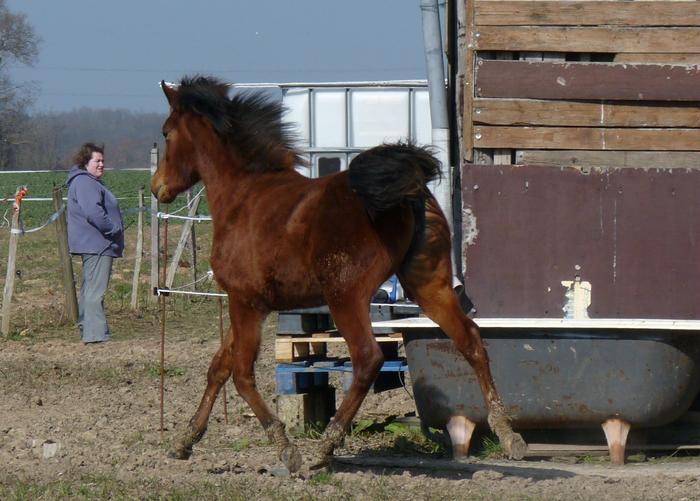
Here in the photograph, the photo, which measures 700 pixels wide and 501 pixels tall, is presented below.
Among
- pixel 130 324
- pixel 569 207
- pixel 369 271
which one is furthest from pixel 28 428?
pixel 130 324

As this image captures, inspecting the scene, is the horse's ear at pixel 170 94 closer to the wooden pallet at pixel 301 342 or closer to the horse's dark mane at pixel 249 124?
the horse's dark mane at pixel 249 124

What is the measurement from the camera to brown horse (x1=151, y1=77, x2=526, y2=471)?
5660 mm

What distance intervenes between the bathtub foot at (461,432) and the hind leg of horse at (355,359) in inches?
45.2

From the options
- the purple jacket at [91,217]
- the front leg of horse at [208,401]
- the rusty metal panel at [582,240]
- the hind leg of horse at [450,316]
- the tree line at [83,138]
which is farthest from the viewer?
the tree line at [83,138]

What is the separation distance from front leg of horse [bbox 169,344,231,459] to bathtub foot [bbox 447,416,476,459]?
1.35m

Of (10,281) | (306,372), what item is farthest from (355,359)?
(10,281)

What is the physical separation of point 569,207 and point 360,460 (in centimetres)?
189

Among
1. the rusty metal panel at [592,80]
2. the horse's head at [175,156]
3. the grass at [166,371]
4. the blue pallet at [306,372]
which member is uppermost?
the rusty metal panel at [592,80]

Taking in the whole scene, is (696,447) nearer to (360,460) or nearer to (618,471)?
(618,471)

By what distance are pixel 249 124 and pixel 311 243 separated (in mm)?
1067

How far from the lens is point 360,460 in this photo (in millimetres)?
6750

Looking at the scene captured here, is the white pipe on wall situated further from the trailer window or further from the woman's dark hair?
the woman's dark hair

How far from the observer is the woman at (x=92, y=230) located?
465 inches

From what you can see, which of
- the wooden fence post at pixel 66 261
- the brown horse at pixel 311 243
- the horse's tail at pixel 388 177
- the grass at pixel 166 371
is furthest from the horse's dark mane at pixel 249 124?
the wooden fence post at pixel 66 261
